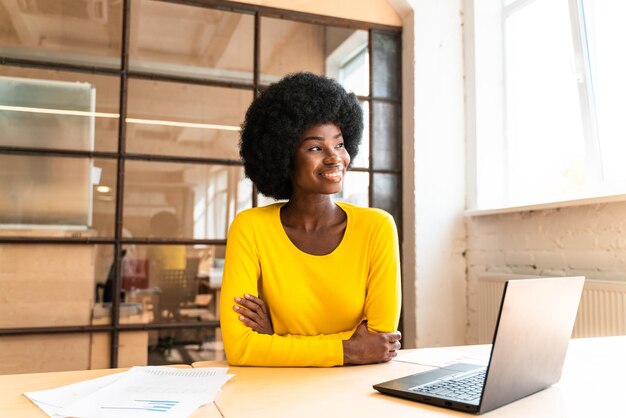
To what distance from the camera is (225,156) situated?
2.92 metres

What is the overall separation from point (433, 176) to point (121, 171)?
1745 mm

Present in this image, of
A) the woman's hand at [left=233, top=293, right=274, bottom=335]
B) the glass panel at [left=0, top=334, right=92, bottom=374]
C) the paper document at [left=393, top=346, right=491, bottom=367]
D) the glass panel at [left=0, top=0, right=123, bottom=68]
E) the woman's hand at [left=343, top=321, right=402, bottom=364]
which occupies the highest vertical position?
the glass panel at [left=0, top=0, right=123, bottom=68]

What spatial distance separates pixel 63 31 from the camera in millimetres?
2689

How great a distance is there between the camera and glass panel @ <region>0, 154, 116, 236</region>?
2.55 meters

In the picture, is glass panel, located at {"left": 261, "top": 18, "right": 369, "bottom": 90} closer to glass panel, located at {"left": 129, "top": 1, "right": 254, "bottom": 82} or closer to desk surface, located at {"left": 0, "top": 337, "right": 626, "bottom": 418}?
glass panel, located at {"left": 129, "top": 1, "right": 254, "bottom": 82}

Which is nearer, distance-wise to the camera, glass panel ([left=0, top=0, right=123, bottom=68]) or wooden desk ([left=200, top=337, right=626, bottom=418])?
wooden desk ([left=200, top=337, right=626, bottom=418])

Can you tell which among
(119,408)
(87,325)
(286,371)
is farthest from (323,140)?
(87,325)

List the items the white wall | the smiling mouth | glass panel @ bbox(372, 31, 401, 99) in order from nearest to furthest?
the smiling mouth
the white wall
glass panel @ bbox(372, 31, 401, 99)

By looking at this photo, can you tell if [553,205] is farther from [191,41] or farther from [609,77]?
[191,41]

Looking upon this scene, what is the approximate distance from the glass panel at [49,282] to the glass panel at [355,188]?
52.2 inches

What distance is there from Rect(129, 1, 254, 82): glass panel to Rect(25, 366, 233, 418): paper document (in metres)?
2.09

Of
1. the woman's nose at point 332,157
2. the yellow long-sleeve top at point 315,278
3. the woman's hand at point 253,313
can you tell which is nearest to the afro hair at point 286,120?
the woman's nose at point 332,157

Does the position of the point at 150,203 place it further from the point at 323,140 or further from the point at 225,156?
the point at 323,140

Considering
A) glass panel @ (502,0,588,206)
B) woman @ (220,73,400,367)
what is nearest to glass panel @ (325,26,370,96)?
glass panel @ (502,0,588,206)
